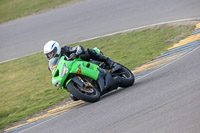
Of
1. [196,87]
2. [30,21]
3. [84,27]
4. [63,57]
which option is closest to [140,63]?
[63,57]

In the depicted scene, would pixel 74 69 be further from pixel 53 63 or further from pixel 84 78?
pixel 53 63

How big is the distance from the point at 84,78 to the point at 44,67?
6.85m

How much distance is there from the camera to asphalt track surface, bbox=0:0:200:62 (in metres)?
17.0

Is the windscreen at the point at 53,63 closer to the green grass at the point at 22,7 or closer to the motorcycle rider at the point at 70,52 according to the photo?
the motorcycle rider at the point at 70,52

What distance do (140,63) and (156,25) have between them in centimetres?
417

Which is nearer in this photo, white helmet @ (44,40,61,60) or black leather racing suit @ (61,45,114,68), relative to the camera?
black leather racing suit @ (61,45,114,68)

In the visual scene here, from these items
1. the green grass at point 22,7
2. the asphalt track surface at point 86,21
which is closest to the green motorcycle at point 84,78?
the asphalt track surface at point 86,21

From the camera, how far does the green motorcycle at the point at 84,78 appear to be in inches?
331

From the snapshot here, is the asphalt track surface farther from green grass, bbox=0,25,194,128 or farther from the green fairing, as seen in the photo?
the green fairing

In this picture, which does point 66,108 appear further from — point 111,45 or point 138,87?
point 111,45

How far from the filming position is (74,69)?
8555mm

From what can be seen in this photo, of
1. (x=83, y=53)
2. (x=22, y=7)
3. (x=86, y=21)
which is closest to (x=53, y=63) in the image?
(x=83, y=53)

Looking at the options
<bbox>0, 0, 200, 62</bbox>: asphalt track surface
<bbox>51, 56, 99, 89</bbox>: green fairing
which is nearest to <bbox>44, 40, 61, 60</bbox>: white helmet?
<bbox>51, 56, 99, 89</bbox>: green fairing

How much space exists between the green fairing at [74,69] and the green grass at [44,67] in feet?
6.14
